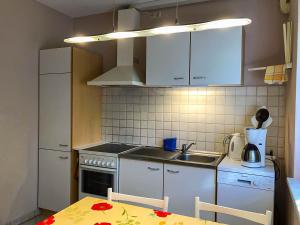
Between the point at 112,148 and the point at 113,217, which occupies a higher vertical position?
the point at 112,148

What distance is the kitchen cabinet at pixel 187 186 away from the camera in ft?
7.32

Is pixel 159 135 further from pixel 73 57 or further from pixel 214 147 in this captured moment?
pixel 73 57

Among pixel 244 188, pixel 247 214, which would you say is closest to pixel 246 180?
pixel 244 188

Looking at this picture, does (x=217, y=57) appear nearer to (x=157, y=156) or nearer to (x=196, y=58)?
(x=196, y=58)

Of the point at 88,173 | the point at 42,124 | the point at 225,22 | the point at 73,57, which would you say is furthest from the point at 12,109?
the point at 225,22

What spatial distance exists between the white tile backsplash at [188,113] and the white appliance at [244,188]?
1.87 ft

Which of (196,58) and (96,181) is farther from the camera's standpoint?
(96,181)

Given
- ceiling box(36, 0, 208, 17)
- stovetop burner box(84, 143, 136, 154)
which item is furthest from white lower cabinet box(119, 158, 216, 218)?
ceiling box(36, 0, 208, 17)

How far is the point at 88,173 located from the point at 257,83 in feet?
6.72

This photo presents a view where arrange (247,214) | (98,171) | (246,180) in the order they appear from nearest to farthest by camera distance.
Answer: (247,214), (246,180), (98,171)

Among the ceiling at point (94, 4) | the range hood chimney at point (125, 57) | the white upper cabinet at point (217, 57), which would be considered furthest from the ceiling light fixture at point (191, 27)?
the ceiling at point (94, 4)

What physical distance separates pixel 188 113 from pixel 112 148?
98cm

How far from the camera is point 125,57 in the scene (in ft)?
9.61

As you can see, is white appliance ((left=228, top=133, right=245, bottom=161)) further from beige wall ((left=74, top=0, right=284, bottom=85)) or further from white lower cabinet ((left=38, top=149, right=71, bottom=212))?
white lower cabinet ((left=38, top=149, right=71, bottom=212))
